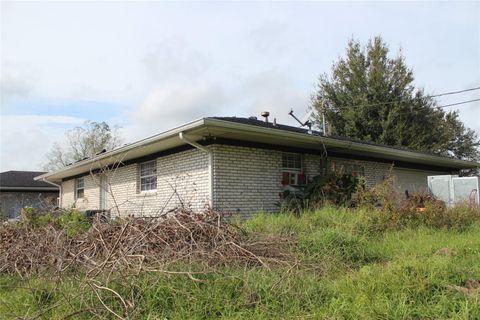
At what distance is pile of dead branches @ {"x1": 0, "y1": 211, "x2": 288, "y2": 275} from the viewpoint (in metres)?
5.43

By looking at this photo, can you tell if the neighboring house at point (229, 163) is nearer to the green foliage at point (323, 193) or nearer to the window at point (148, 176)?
the window at point (148, 176)

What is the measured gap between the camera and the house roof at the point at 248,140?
435 inches

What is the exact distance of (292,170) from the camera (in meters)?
14.0

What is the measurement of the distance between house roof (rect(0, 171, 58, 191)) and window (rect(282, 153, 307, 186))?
2297 centimetres

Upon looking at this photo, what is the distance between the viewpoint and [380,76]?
31.6m

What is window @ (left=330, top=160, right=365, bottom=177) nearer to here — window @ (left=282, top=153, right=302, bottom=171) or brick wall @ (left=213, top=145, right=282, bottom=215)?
window @ (left=282, top=153, right=302, bottom=171)

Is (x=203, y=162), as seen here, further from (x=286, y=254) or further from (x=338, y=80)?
(x=338, y=80)

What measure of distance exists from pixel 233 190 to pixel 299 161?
308 centimetres

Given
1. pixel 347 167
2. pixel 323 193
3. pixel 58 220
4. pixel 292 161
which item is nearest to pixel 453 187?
pixel 347 167

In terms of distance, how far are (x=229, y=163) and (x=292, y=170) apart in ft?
8.66

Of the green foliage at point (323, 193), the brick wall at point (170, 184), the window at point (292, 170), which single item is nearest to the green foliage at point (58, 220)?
the brick wall at point (170, 184)

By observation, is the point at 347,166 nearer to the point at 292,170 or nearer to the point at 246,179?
the point at 292,170

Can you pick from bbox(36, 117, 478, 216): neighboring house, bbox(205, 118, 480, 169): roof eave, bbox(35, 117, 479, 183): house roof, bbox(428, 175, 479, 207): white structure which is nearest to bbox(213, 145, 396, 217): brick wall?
bbox(36, 117, 478, 216): neighboring house

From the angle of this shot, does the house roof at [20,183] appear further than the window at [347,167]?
Yes
